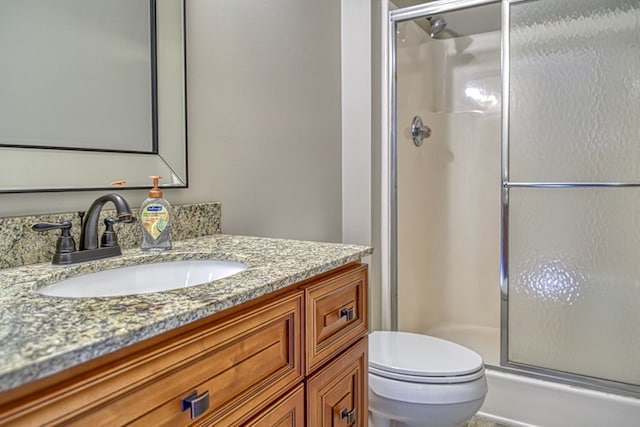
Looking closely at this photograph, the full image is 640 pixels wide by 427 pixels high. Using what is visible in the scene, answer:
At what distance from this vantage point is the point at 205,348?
22.9 inches

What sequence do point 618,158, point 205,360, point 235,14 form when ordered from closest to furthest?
point 205,360 → point 235,14 → point 618,158

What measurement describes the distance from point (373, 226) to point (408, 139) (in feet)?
1.76

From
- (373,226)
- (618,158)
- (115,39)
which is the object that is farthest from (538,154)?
(115,39)

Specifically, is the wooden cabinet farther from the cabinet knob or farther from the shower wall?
the shower wall

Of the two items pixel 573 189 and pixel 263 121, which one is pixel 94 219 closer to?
pixel 263 121

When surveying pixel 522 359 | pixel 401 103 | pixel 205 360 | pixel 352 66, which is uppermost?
pixel 352 66

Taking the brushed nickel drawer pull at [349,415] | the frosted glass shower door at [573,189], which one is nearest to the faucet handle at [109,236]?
the brushed nickel drawer pull at [349,415]

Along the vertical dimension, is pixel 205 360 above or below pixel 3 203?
below

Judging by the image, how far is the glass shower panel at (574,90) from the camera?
184 centimetres

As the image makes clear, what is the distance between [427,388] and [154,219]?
953mm

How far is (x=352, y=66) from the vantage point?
1959 millimetres

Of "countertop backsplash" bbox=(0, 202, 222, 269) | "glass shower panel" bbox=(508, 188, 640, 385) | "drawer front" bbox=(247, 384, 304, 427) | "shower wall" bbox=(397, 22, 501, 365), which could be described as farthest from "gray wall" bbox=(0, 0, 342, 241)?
"glass shower panel" bbox=(508, 188, 640, 385)

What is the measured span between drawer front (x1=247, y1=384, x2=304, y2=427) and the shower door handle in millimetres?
1756

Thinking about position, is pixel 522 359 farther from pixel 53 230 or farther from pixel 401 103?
pixel 53 230
